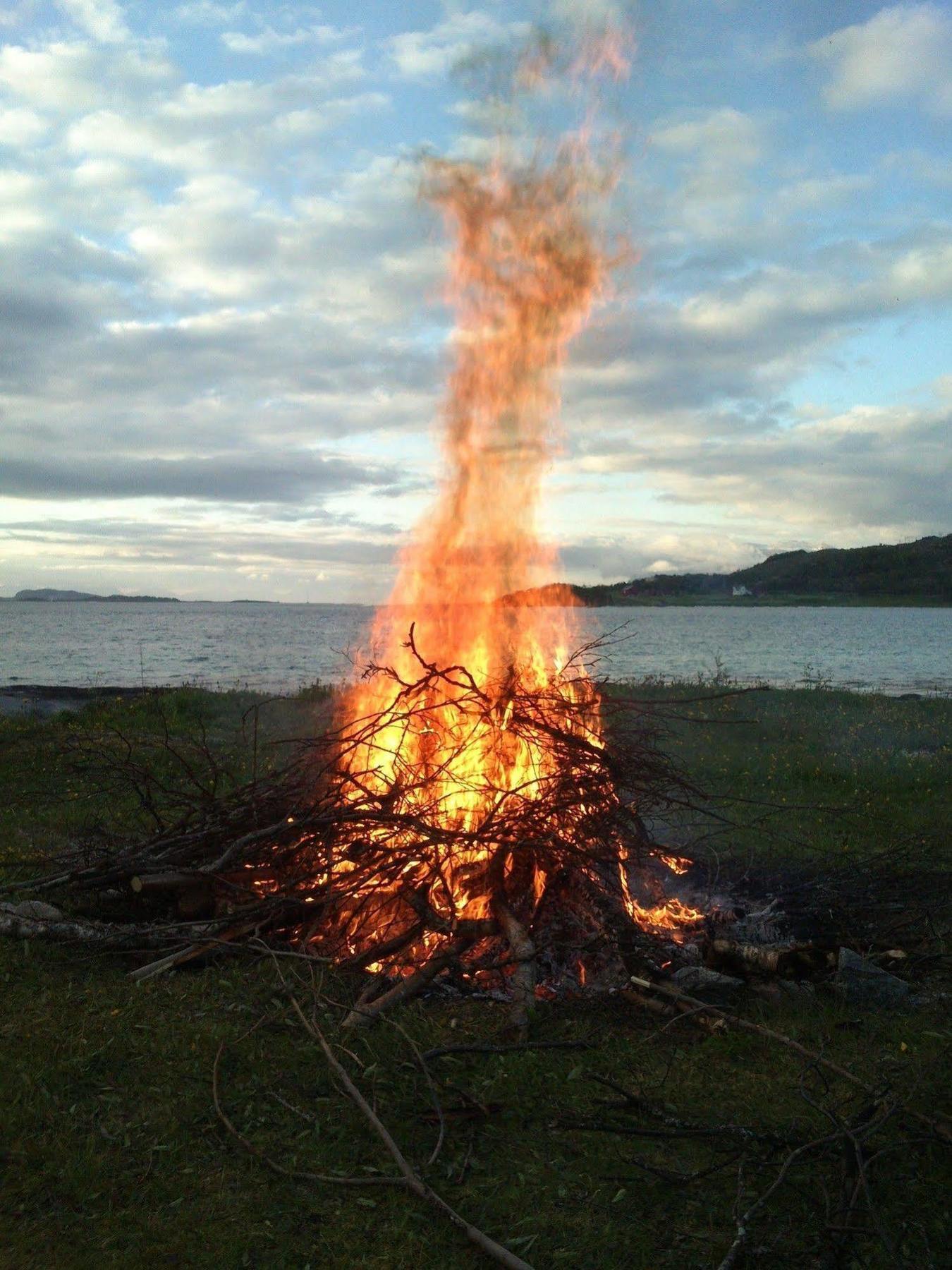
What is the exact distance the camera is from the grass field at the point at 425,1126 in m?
3.36

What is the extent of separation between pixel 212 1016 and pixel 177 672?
3938 cm

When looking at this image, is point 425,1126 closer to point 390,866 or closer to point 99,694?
point 390,866

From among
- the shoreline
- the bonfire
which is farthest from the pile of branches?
the shoreline

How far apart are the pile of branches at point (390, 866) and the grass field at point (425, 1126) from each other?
0.36 metres

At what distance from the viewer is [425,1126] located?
414 cm

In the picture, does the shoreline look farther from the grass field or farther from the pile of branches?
the grass field

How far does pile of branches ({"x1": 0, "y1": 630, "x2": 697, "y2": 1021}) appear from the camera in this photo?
6.00 m

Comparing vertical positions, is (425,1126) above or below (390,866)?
below

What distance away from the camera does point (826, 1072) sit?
4.66m

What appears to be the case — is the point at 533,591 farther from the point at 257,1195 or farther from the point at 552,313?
the point at 257,1195

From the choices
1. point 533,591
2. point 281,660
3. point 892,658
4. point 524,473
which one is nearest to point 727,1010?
point 533,591

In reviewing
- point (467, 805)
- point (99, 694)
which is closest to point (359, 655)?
point (467, 805)

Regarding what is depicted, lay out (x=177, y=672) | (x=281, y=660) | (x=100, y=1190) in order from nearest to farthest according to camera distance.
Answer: (x=100, y=1190) < (x=177, y=672) < (x=281, y=660)

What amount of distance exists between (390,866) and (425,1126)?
6.60 feet
